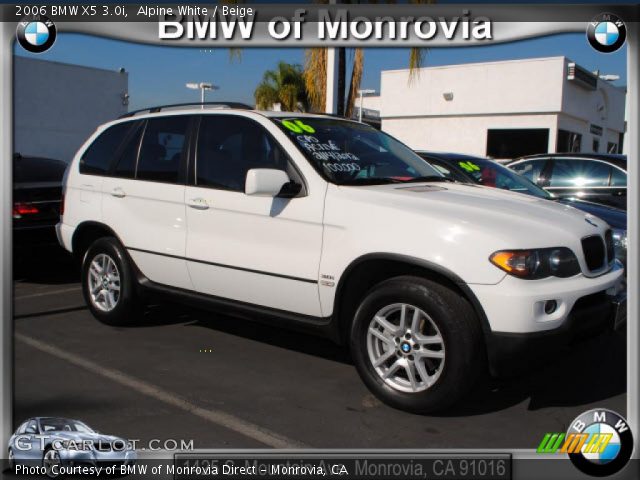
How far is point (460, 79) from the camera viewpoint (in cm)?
2438

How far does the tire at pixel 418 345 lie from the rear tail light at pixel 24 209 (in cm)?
472

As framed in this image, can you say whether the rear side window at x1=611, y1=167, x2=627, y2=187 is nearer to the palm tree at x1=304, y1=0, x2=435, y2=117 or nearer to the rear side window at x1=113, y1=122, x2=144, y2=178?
the palm tree at x1=304, y1=0, x2=435, y2=117

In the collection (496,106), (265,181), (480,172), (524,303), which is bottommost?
(524,303)

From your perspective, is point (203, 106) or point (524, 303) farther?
point (203, 106)

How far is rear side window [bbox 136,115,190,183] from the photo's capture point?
5.01 metres

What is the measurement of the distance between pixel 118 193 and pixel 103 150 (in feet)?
2.01

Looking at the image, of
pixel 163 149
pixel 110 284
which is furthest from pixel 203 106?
pixel 110 284

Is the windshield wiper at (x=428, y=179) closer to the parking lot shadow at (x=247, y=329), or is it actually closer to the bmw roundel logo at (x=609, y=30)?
the parking lot shadow at (x=247, y=329)

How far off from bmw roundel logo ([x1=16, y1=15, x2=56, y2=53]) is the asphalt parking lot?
2072 mm

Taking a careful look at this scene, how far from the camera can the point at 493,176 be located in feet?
23.9

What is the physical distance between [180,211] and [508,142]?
21.4 metres

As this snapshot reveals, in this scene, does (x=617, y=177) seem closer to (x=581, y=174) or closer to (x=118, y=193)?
(x=581, y=174)

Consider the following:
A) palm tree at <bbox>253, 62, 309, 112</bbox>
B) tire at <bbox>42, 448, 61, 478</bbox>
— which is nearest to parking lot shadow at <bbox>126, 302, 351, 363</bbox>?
tire at <bbox>42, 448, 61, 478</bbox>

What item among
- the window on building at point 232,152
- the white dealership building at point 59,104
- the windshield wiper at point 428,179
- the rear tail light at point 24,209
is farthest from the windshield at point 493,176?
the white dealership building at point 59,104
